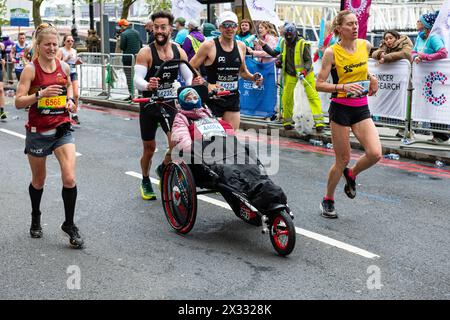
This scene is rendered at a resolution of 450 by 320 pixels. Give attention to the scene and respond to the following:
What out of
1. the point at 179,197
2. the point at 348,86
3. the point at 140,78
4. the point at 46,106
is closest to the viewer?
the point at 46,106

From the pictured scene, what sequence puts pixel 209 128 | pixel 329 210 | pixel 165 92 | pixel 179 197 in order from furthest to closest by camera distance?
1. pixel 165 92
2. pixel 329 210
3. pixel 179 197
4. pixel 209 128

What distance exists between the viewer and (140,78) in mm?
6676

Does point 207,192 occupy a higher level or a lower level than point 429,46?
lower

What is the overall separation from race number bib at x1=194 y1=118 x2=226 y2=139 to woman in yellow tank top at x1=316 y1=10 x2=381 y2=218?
1.16m

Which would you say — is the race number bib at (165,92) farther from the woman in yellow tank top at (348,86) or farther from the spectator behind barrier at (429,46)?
the spectator behind barrier at (429,46)

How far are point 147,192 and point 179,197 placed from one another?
1.49 m

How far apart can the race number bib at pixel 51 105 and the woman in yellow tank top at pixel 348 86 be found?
8.14 ft

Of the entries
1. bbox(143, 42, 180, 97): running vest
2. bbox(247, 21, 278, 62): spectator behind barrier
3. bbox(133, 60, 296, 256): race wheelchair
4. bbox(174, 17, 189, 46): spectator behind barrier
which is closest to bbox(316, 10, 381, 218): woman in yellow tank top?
bbox(133, 60, 296, 256): race wheelchair

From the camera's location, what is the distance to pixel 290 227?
504 centimetres

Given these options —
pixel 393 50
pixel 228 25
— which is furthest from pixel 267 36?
pixel 228 25

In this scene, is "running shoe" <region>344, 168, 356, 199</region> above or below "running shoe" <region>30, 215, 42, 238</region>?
above

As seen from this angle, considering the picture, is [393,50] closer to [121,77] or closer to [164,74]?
[164,74]

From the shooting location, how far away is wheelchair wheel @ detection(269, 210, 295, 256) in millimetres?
5055

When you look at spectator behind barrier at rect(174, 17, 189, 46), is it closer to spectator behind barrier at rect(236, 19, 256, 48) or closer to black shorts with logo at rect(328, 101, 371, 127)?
spectator behind barrier at rect(236, 19, 256, 48)
